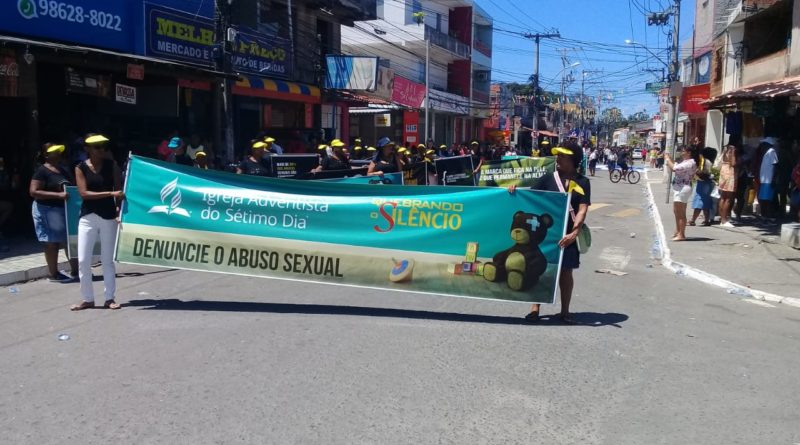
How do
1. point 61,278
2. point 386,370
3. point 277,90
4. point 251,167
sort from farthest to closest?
point 277,90, point 251,167, point 61,278, point 386,370

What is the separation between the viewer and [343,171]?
12602 millimetres

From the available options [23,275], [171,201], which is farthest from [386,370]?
[23,275]

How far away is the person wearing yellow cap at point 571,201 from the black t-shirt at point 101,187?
160 inches

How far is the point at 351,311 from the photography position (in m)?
7.38

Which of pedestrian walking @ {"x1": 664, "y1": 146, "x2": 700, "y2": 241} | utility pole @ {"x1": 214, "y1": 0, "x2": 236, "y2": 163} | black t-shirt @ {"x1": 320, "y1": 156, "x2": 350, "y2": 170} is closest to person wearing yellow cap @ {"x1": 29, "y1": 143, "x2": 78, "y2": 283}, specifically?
black t-shirt @ {"x1": 320, "y1": 156, "x2": 350, "y2": 170}

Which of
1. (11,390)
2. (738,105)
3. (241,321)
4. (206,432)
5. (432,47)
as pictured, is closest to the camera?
(206,432)

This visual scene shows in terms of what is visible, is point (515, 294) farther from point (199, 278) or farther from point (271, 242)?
point (199, 278)

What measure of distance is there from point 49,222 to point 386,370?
580 centimetres

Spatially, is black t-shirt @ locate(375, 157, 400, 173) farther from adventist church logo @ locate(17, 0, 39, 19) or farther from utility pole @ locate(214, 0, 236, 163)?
adventist church logo @ locate(17, 0, 39, 19)

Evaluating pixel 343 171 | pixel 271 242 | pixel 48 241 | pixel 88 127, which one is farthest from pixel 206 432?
pixel 88 127

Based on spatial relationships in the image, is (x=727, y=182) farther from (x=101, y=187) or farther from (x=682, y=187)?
(x=101, y=187)

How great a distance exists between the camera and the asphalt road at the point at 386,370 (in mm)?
4398

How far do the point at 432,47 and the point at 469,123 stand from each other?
11.9 m

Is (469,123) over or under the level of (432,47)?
under
